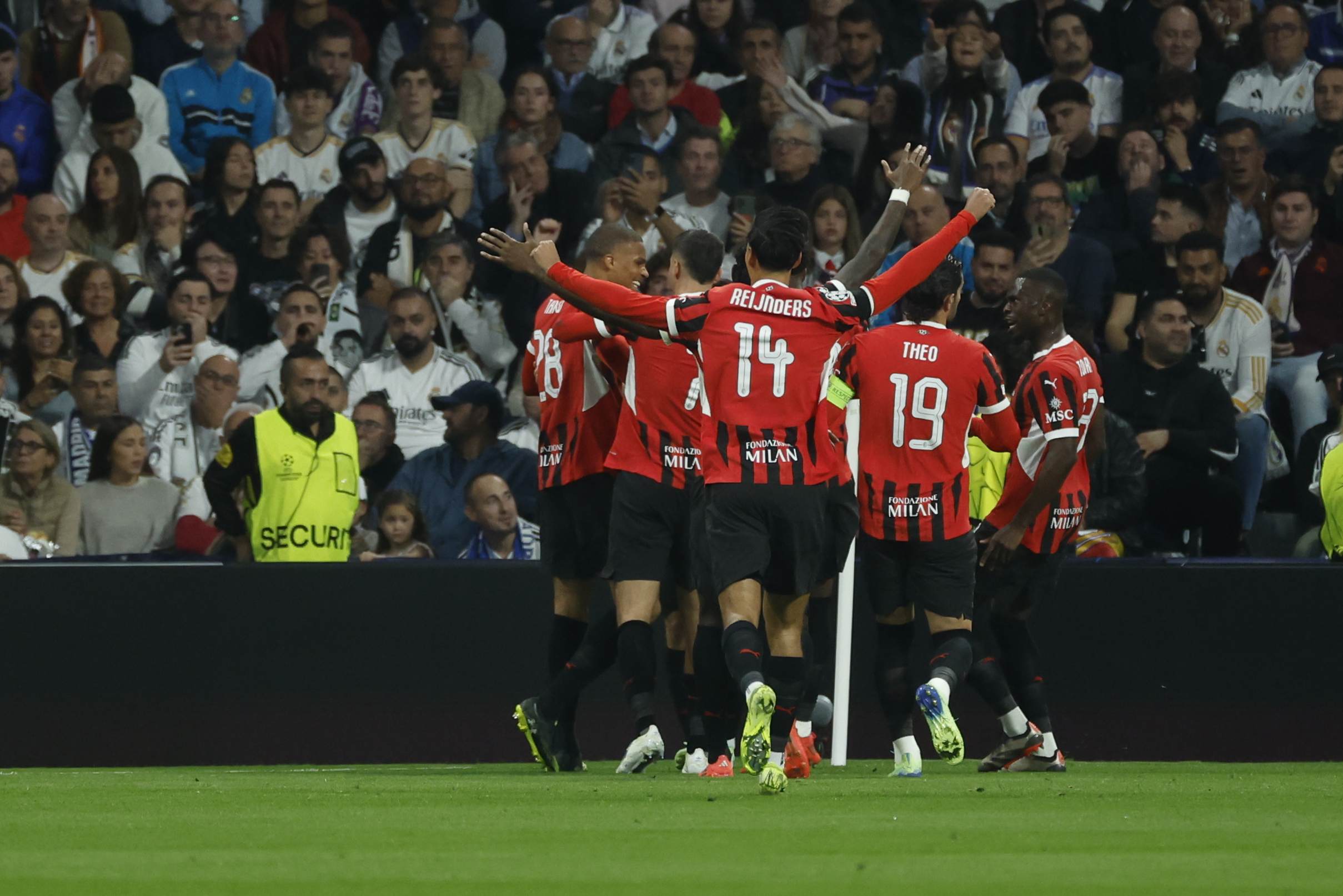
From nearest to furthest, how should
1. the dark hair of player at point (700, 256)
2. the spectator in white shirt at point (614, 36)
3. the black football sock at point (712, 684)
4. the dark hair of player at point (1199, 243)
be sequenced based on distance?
the dark hair of player at point (700, 256), the black football sock at point (712, 684), the dark hair of player at point (1199, 243), the spectator in white shirt at point (614, 36)

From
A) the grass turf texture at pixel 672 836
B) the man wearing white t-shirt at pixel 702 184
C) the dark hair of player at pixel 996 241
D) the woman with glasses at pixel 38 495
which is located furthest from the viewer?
the man wearing white t-shirt at pixel 702 184

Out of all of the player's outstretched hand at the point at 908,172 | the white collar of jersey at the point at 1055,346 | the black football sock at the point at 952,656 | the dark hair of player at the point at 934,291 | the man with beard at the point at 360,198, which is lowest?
the black football sock at the point at 952,656

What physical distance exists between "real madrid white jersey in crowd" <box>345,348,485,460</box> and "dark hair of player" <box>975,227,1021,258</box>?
331cm

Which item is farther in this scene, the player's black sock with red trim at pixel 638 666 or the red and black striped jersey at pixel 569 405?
the red and black striped jersey at pixel 569 405

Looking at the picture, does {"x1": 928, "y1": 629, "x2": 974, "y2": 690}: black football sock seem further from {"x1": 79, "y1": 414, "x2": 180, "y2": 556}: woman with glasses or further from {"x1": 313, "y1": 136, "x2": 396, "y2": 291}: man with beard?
{"x1": 313, "y1": 136, "x2": 396, "y2": 291}: man with beard

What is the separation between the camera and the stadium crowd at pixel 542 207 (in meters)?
11.0

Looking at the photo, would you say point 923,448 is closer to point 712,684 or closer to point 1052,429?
point 1052,429

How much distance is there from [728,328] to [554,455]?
161 centimetres

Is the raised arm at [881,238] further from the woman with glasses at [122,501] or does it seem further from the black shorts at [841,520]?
the woman with glasses at [122,501]

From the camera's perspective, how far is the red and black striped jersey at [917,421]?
763 cm

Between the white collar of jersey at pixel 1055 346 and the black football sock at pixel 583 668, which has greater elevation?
the white collar of jersey at pixel 1055 346

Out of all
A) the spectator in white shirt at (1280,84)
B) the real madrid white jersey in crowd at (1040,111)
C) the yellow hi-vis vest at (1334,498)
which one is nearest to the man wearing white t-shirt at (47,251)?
the real madrid white jersey in crowd at (1040,111)

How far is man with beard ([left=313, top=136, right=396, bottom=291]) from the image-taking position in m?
12.9

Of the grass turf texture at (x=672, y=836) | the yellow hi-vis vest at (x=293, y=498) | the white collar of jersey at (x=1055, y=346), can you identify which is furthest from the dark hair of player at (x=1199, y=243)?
the yellow hi-vis vest at (x=293, y=498)
